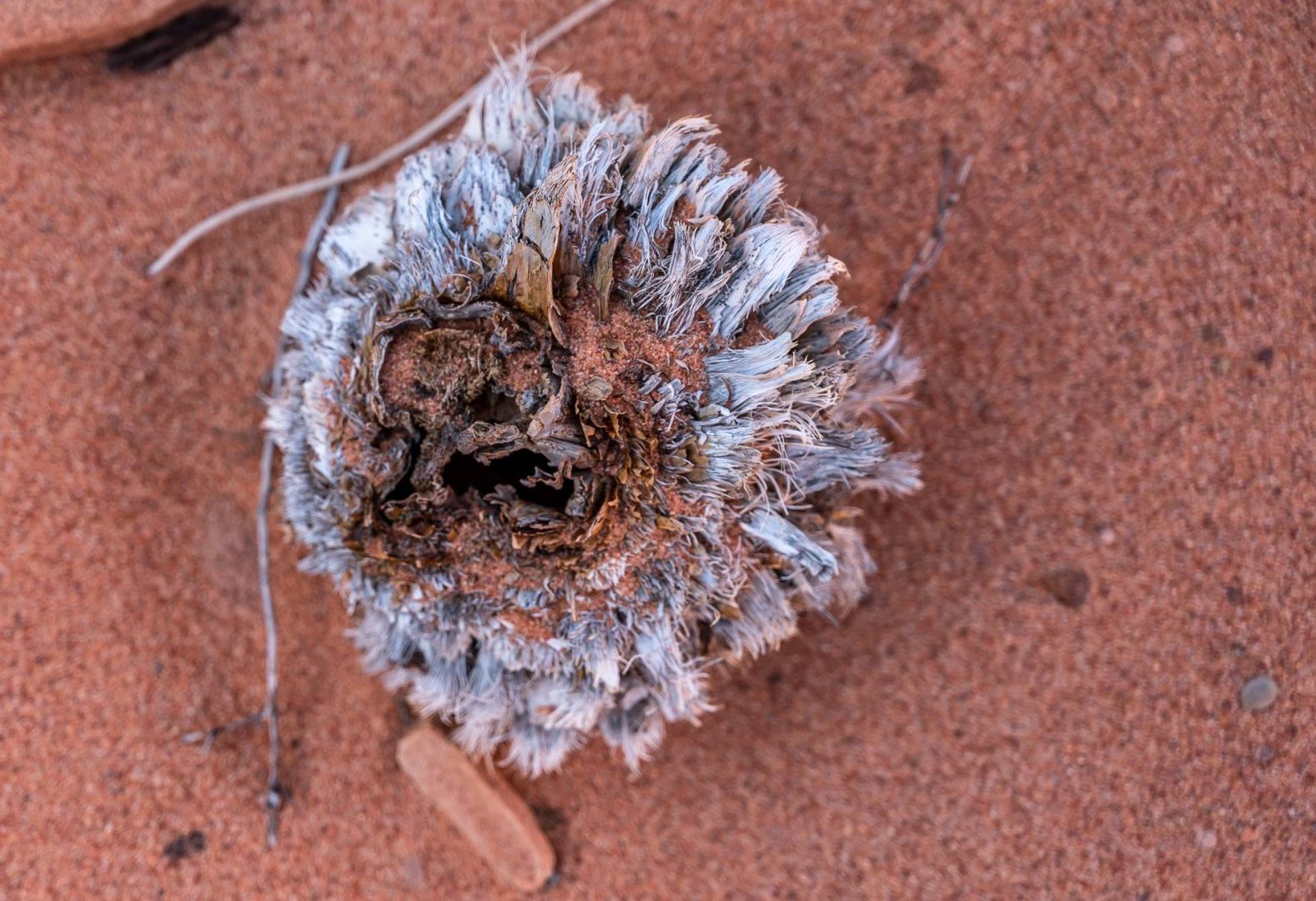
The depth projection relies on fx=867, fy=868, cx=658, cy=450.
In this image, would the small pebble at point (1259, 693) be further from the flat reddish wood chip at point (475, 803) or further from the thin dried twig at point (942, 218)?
the flat reddish wood chip at point (475, 803)

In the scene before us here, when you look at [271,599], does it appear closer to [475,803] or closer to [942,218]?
[475,803]

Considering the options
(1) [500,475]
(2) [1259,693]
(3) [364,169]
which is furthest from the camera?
(3) [364,169]

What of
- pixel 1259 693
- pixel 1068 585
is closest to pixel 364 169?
pixel 1068 585

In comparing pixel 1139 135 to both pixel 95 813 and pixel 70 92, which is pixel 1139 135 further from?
pixel 95 813

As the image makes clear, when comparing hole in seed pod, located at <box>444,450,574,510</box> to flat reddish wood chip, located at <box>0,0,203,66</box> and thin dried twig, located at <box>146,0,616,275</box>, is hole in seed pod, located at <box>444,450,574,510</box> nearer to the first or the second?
thin dried twig, located at <box>146,0,616,275</box>

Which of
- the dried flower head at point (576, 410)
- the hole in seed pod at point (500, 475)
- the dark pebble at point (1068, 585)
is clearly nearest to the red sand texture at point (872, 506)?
the dark pebble at point (1068, 585)

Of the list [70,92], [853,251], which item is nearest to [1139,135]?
[853,251]

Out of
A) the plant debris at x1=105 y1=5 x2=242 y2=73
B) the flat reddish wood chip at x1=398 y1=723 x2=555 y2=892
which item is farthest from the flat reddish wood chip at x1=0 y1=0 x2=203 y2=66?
the flat reddish wood chip at x1=398 y1=723 x2=555 y2=892
